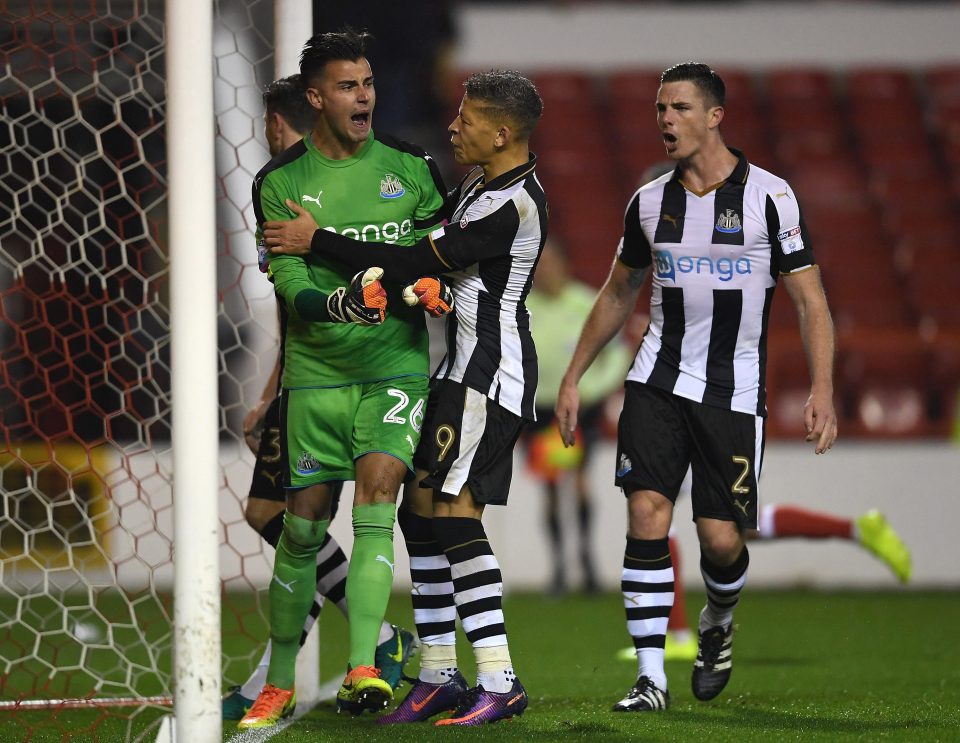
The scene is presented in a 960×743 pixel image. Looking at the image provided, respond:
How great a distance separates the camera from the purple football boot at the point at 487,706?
3787 mm

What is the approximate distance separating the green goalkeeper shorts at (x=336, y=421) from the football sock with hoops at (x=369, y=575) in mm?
176

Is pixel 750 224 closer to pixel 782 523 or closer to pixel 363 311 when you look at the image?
pixel 363 311

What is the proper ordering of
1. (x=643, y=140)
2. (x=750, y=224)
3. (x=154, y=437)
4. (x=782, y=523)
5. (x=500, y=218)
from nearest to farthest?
(x=500, y=218), (x=750, y=224), (x=782, y=523), (x=154, y=437), (x=643, y=140)

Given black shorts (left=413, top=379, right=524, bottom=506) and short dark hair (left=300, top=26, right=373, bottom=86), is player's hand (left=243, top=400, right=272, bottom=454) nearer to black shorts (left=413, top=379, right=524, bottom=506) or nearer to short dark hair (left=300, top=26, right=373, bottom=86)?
black shorts (left=413, top=379, right=524, bottom=506)

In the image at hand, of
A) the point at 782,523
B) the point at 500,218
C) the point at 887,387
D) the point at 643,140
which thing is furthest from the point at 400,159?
the point at 643,140

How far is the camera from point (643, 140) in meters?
13.0

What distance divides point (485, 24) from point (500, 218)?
1036 cm

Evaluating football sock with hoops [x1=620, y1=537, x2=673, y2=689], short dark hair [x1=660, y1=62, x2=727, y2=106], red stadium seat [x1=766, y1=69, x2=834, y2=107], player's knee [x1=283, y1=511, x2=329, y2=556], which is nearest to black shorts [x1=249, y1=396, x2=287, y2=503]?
player's knee [x1=283, y1=511, x2=329, y2=556]

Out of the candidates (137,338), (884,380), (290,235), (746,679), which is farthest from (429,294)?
(884,380)

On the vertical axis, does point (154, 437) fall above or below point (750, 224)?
below

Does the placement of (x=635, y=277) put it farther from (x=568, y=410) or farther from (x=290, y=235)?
(x=290, y=235)

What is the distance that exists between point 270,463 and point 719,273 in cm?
147

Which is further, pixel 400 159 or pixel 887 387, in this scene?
pixel 887 387

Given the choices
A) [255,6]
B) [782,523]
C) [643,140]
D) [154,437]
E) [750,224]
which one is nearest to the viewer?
[750,224]
